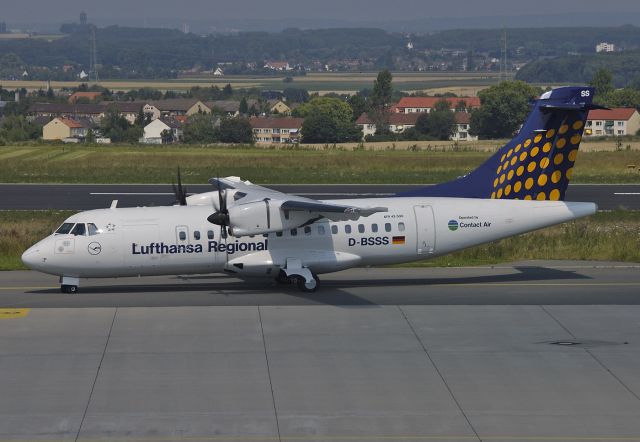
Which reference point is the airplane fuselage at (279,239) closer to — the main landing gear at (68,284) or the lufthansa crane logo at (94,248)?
the lufthansa crane logo at (94,248)

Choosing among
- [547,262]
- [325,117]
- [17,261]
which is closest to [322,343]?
[547,262]

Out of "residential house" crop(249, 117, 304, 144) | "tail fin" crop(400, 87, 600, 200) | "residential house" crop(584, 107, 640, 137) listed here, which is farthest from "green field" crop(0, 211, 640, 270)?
"residential house" crop(249, 117, 304, 144)

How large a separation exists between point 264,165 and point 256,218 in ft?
164

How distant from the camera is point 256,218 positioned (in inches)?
1236

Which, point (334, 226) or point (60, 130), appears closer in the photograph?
point (334, 226)

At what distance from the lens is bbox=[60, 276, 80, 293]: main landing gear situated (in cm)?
3359

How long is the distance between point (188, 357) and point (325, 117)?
4512 inches

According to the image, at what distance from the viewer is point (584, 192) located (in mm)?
64062

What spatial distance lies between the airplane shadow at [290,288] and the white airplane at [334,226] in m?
0.75

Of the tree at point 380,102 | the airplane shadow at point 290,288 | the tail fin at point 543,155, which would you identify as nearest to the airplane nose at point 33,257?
the airplane shadow at point 290,288

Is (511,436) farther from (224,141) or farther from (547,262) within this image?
(224,141)

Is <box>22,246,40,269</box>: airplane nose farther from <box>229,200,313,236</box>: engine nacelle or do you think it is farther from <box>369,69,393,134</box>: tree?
<box>369,69,393,134</box>: tree

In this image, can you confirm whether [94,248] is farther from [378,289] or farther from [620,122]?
[620,122]

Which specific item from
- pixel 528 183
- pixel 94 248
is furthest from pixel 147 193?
pixel 528 183
